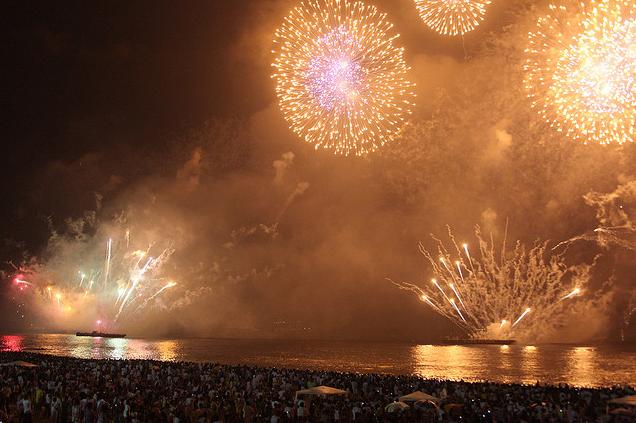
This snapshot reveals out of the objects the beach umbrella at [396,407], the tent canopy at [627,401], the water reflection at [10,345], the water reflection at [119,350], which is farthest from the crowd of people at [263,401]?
the water reflection at [10,345]

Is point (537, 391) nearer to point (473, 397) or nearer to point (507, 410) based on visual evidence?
point (473, 397)

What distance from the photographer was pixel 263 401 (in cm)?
2433

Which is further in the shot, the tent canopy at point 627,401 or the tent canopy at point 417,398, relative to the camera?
the tent canopy at point 417,398

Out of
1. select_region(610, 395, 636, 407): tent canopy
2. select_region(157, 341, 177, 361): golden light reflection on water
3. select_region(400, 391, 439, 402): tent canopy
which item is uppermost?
select_region(610, 395, 636, 407): tent canopy

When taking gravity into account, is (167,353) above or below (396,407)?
below

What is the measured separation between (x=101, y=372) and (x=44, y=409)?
11.8 metres

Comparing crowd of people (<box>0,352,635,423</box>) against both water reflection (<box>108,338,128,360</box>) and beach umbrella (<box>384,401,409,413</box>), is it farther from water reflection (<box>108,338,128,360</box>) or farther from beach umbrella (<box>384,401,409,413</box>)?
water reflection (<box>108,338,128,360</box>)

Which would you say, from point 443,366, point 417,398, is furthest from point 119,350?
point 417,398

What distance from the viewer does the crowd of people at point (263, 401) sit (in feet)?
71.1

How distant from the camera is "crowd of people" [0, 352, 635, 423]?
2167 cm

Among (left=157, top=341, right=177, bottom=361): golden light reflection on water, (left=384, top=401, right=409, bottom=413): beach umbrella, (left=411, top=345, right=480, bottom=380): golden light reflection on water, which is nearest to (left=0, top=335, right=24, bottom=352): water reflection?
(left=157, top=341, right=177, bottom=361): golden light reflection on water

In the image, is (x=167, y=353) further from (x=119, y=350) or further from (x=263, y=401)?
(x=263, y=401)

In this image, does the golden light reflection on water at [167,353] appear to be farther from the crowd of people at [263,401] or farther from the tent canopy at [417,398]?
the tent canopy at [417,398]

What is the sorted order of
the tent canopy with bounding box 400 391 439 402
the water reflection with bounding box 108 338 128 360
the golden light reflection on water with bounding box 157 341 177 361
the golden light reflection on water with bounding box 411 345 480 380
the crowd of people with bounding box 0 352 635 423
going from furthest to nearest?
the golden light reflection on water with bounding box 157 341 177 361 < the water reflection with bounding box 108 338 128 360 < the golden light reflection on water with bounding box 411 345 480 380 < the tent canopy with bounding box 400 391 439 402 < the crowd of people with bounding box 0 352 635 423
